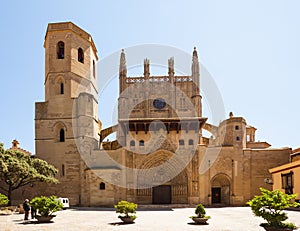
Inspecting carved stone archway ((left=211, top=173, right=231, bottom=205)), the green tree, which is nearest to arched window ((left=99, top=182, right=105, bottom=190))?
the green tree

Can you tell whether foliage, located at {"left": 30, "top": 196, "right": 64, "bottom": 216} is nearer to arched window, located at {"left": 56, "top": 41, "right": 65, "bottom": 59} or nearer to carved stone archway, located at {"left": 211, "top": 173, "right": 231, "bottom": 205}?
carved stone archway, located at {"left": 211, "top": 173, "right": 231, "bottom": 205}

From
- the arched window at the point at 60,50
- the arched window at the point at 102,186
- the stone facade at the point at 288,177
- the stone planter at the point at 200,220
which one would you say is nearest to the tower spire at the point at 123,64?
the arched window at the point at 60,50

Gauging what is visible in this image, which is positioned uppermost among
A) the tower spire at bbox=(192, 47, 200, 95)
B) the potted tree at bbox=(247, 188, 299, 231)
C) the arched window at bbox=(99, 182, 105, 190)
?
the tower spire at bbox=(192, 47, 200, 95)

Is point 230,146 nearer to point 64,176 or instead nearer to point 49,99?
point 64,176

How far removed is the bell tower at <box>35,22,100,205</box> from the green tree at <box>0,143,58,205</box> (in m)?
2.41

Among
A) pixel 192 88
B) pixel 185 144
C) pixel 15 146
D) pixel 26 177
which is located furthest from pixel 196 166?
pixel 15 146

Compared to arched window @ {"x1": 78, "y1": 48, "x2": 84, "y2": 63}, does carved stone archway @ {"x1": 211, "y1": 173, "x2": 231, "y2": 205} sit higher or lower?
lower

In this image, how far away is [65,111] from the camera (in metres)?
31.7

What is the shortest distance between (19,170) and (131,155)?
9450 millimetres

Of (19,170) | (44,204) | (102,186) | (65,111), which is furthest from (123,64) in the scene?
(44,204)

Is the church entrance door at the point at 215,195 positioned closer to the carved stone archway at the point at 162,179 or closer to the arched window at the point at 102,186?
the carved stone archway at the point at 162,179

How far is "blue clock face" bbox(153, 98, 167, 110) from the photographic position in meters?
36.4

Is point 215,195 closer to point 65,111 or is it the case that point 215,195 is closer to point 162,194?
point 162,194

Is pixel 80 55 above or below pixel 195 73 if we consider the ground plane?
above
